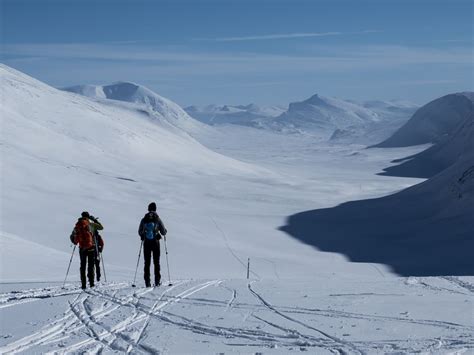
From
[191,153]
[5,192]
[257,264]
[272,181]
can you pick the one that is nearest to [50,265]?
[257,264]

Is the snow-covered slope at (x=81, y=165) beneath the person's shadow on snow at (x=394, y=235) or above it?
above

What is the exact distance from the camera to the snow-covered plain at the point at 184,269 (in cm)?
975

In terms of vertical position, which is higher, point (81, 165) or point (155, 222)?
point (81, 165)

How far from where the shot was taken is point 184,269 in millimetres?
29406

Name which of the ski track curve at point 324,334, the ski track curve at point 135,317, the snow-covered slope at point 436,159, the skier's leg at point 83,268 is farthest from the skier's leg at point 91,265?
the snow-covered slope at point 436,159

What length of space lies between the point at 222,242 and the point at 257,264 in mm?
7697

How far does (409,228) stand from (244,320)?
39.5m

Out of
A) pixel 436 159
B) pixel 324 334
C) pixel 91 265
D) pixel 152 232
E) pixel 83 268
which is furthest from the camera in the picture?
pixel 436 159

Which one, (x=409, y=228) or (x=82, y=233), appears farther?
(x=409, y=228)

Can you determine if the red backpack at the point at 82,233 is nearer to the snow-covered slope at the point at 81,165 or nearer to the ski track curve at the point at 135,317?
the ski track curve at the point at 135,317

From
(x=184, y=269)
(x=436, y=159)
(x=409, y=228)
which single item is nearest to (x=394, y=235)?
(x=409, y=228)

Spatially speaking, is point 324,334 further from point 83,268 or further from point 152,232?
point 83,268

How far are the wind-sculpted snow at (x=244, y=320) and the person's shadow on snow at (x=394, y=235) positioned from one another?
1938 centimetres

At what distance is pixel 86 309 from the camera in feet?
39.5
